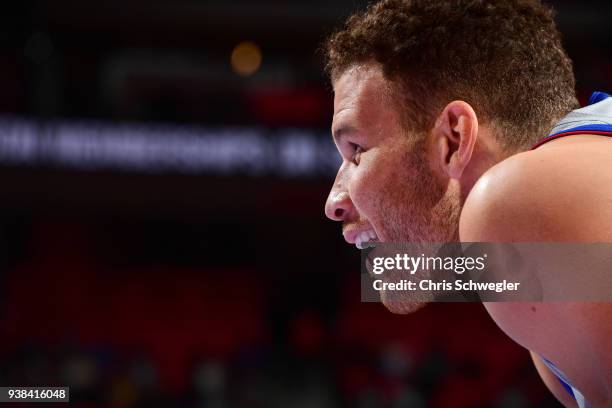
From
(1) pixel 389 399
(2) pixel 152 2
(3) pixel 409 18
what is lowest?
(1) pixel 389 399

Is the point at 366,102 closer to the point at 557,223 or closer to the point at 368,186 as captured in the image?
the point at 368,186

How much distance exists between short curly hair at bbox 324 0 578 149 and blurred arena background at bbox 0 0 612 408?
6.06 m

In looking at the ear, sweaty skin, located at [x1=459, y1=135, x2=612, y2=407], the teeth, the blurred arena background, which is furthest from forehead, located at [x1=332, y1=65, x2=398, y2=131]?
the blurred arena background

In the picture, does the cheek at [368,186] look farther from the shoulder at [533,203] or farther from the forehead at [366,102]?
the shoulder at [533,203]

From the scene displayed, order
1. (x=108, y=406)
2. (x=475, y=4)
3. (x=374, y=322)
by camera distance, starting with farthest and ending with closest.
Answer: (x=374, y=322)
(x=108, y=406)
(x=475, y=4)

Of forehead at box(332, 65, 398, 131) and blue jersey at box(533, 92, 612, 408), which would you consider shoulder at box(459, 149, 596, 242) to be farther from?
forehead at box(332, 65, 398, 131)

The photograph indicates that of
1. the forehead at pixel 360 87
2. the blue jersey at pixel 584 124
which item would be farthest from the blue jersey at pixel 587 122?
the forehead at pixel 360 87

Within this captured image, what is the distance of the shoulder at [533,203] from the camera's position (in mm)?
1081

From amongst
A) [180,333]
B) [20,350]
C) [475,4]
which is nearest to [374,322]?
[180,333]

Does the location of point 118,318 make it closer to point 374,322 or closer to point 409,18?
point 374,322

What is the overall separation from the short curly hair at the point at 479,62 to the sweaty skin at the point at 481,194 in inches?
1.4

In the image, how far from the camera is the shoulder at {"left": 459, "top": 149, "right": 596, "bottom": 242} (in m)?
1.08

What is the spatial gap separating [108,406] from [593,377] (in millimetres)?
6575

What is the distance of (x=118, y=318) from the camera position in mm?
8500
